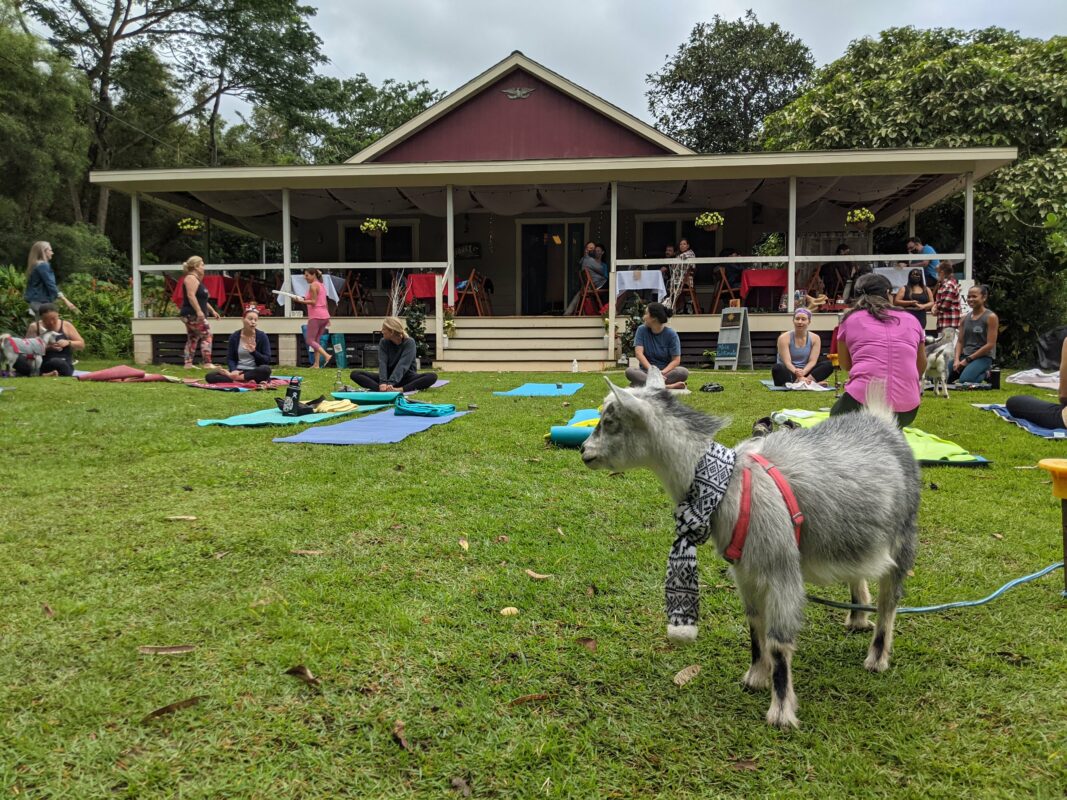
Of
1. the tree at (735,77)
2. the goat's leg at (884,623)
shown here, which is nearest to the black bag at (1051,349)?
the goat's leg at (884,623)

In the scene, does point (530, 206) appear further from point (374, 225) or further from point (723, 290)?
point (723, 290)

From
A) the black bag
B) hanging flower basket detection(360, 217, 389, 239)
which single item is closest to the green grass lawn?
the black bag

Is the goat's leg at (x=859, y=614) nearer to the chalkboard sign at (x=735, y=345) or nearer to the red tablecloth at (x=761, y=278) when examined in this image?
the chalkboard sign at (x=735, y=345)

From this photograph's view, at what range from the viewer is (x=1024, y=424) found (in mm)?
6941

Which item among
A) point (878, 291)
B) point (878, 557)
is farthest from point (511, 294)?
point (878, 557)

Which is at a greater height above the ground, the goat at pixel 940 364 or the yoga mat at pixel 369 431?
the goat at pixel 940 364

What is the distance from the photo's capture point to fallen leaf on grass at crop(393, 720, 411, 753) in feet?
6.59

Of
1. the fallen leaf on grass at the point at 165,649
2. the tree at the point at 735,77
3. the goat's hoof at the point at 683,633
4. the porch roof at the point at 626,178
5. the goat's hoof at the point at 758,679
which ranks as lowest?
the goat's hoof at the point at 758,679

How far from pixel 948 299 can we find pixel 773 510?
10.7m

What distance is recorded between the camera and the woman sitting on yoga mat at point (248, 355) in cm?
→ 1027

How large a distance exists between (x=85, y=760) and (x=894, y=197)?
61.8 feet

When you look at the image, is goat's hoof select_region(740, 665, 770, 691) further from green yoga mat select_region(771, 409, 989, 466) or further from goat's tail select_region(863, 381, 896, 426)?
green yoga mat select_region(771, 409, 989, 466)

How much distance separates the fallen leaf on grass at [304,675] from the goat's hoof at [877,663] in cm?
198

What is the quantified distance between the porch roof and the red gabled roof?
55.6 inches
